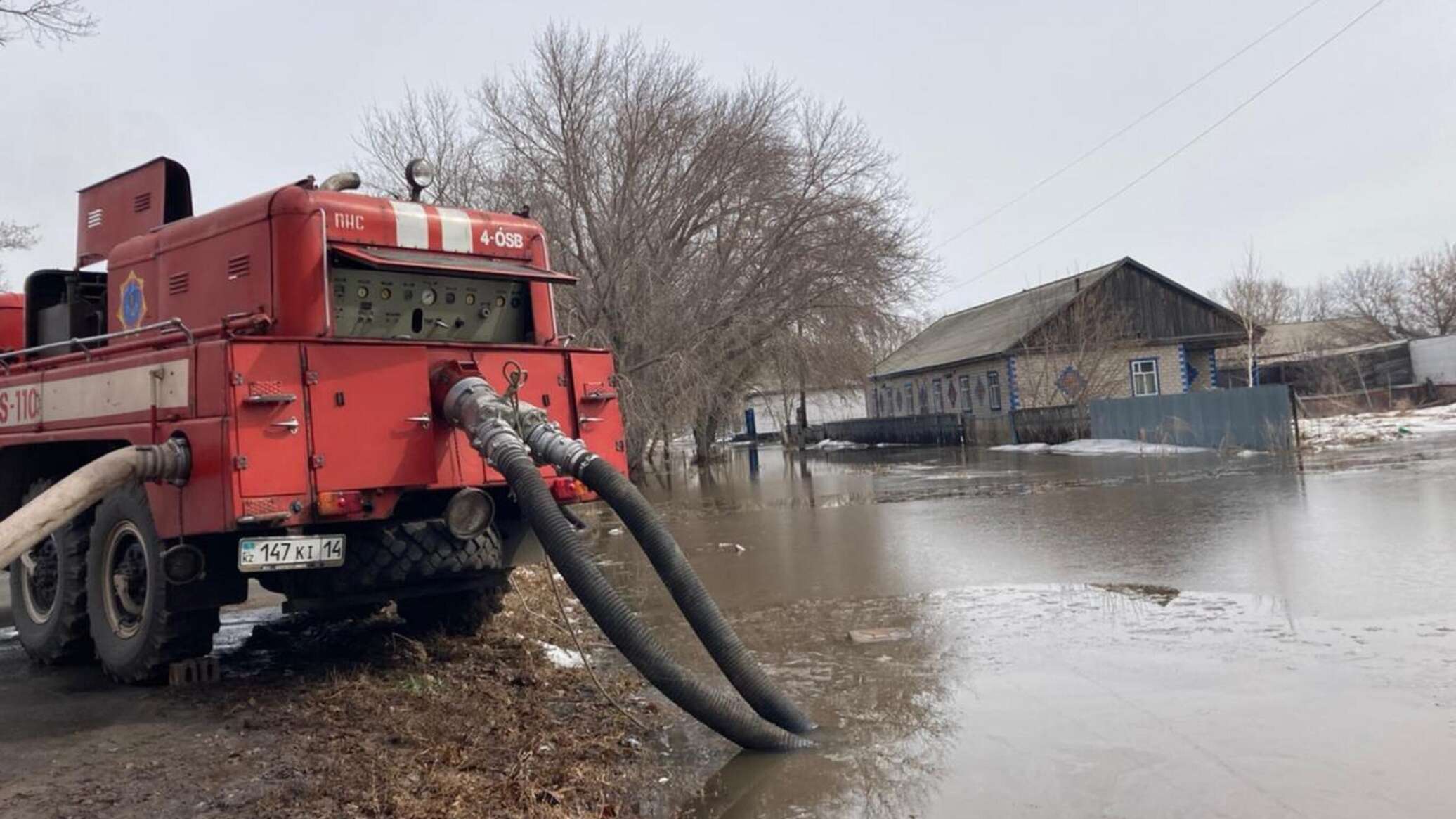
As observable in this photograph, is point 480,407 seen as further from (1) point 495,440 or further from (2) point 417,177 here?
(2) point 417,177

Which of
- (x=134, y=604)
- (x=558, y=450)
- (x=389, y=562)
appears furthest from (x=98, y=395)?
(x=558, y=450)

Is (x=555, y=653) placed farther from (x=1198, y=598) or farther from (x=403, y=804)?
(x=1198, y=598)

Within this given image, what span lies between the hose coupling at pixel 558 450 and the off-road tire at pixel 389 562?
70 centimetres

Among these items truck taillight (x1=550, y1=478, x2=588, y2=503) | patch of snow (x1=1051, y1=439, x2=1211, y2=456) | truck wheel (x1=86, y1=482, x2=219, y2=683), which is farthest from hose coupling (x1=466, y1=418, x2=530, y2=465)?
patch of snow (x1=1051, y1=439, x2=1211, y2=456)

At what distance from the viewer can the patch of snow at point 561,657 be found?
22.3 feet

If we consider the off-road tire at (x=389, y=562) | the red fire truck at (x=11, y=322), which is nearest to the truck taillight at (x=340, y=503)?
the off-road tire at (x=389, y=562)

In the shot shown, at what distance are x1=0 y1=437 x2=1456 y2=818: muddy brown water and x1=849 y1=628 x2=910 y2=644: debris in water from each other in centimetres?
10

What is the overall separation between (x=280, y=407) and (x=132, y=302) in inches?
89.0

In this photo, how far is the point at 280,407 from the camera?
532cm

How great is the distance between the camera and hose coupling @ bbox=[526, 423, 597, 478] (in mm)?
5562

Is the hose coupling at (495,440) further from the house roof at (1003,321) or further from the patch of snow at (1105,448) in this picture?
the house roof at (1003,321)

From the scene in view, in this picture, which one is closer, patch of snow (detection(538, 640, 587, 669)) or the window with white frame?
patch of snow (detection(538, 640, 587, 669))

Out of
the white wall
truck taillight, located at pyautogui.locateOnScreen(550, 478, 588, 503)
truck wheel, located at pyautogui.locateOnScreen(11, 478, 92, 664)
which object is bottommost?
truck wheel, located at pyautogui.locateOnScreen(11, 478, 92, 664)

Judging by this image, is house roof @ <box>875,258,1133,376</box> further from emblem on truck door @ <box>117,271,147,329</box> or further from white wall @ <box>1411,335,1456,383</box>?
emblem on truck door @ <box>117,271,147,329</box>
